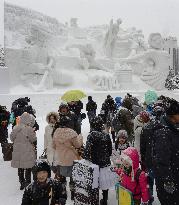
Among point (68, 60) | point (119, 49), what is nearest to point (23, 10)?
point (68, 60)

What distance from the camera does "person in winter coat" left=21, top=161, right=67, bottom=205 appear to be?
336 centimetres

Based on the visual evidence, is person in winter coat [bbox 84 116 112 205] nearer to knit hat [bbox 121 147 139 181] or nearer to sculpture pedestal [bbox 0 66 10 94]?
knit hat [bbox 121 147 139 181]

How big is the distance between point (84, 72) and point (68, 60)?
3.57 feet

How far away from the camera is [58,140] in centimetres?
534

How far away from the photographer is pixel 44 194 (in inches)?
133

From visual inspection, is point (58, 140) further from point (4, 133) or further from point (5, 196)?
point (4, 133)

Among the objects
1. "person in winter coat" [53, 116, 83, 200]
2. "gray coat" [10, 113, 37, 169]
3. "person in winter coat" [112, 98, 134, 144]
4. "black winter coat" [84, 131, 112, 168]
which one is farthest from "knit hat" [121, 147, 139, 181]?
"person in winter coat" [112, 98, 134, 144]

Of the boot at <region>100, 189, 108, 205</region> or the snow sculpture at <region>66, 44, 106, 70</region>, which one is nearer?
the boot at <region>100, 189, 108, 205</region>

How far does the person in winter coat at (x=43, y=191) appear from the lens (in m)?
3.36

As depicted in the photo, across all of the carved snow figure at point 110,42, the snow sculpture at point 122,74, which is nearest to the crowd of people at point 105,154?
the snow sculpture at point 122,74

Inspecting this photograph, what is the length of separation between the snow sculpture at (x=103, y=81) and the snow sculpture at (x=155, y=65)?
8.62ft

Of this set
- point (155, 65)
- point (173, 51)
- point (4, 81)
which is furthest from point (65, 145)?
point (173, 51)

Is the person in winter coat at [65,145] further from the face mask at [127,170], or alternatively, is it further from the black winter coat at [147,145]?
the face mask at [127,170]

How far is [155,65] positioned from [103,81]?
4071 millimetres
